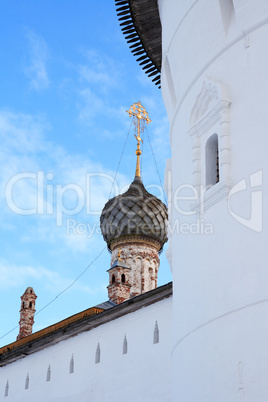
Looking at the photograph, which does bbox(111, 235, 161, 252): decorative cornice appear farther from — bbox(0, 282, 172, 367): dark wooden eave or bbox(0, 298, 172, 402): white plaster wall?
bbox(0, 298, 172, 402): white plaster wall

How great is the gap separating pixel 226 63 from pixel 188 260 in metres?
2.30

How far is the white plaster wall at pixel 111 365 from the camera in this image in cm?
1066

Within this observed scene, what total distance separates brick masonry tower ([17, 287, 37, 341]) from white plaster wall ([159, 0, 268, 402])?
12566 millimetres

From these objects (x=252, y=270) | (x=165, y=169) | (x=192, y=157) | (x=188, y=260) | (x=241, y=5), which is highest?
(x=241, y=5)

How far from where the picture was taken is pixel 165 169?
9.68 metres

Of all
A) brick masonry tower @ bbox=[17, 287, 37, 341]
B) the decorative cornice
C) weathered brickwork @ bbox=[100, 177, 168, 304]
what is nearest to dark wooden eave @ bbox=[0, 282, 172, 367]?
brick masonry tower @ bbox=[17, 287, 37, 341]

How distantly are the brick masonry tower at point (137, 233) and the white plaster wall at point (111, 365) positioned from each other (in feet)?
18.3

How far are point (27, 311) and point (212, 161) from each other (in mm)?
13654

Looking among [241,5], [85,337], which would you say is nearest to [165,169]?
[241,5]

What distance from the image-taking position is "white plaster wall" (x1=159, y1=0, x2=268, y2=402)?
21.6ft

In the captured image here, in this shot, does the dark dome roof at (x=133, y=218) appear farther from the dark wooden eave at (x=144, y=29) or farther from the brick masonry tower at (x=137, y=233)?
the dark wooden eave at (x=144, y=29)

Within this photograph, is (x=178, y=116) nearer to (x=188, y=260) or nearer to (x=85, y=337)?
(x=188, y=260)

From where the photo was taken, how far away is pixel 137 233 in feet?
64.8

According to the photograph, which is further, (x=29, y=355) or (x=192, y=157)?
(x=29, y=355)
